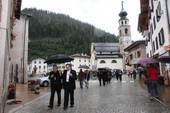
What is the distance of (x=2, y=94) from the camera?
10.4 meters

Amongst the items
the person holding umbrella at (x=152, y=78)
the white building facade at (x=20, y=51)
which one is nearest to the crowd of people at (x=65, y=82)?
the person holding umbrella at (x=152, y=78)

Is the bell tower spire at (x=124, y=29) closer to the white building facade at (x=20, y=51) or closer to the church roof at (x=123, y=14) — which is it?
the church roof at (x=123, y=14)

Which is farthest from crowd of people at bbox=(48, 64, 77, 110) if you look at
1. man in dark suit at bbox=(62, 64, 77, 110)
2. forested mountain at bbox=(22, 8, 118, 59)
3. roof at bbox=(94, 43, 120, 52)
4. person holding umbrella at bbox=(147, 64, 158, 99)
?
forested mountain at bbox=(22, 8, 118, 59)

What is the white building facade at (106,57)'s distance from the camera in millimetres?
94000

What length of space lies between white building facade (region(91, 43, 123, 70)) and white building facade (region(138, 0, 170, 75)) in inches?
2188

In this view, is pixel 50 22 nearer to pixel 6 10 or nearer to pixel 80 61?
pixel 80 61

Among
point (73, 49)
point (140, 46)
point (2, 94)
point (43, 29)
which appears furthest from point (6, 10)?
point (43, 29)

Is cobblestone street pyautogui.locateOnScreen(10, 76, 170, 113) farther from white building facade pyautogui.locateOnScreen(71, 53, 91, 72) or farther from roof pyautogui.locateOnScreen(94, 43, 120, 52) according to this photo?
white building facade pyautogui.locateOnScreen(71, 53, 91, 72)

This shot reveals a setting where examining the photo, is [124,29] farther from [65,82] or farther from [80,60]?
[65,82]

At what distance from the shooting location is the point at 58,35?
526 ft

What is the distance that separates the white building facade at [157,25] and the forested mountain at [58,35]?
9702 centimetres

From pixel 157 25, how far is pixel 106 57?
70.2m

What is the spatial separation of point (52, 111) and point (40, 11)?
542ft

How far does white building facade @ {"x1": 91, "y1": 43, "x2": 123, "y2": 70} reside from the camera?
308 feet
